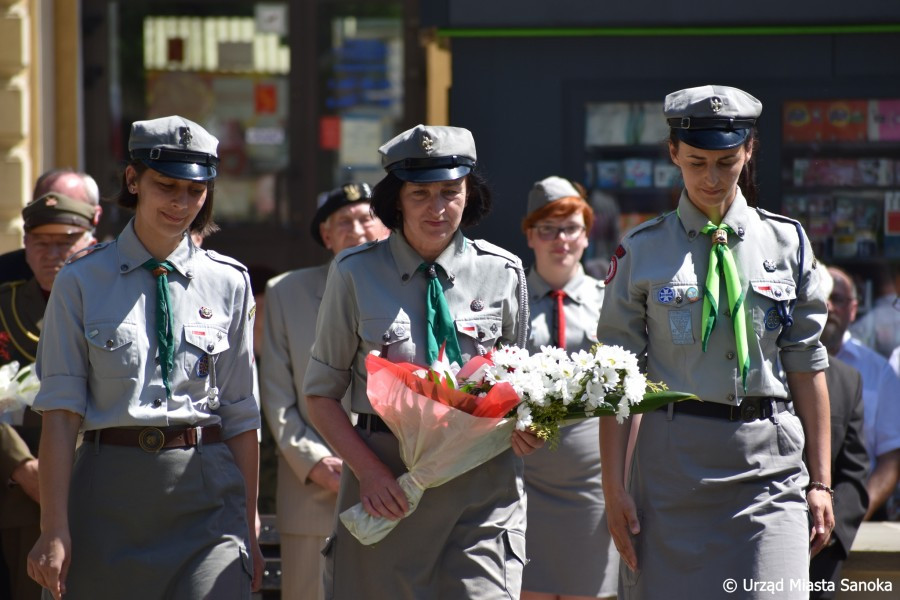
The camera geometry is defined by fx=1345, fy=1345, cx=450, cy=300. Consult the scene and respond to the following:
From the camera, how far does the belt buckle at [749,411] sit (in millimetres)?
3936

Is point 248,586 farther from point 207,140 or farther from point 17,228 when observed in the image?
point 17,228

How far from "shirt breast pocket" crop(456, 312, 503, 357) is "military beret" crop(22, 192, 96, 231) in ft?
6.75

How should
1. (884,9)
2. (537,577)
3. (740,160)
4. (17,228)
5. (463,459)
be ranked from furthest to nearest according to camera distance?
1. (17,228)
2. (884,9)
3. (537,577)
4. (740,160)
5. (463,459)

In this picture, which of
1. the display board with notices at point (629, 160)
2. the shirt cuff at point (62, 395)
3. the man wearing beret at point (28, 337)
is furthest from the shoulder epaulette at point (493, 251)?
the display board with notices at point (629, 160)

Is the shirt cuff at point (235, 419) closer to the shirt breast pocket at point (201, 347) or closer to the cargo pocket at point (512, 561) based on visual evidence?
the shirt breast pocket at point (201, 347)

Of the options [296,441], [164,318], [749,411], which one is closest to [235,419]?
[164,318]

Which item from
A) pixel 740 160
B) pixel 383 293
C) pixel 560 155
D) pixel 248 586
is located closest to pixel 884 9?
pixel 560 155

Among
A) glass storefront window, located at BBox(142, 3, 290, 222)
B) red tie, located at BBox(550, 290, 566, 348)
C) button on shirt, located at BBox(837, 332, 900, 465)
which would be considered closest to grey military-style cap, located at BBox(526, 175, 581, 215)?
red tie, located at BBox(550, 290, 566, 348)

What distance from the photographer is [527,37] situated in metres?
7.25

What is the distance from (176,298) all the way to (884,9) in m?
4.76

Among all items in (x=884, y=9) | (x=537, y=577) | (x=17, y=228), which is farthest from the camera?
(x=17, y=228)

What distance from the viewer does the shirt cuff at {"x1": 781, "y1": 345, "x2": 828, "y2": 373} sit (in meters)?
4.00

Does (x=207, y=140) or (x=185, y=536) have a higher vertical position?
(x=207, y=140)

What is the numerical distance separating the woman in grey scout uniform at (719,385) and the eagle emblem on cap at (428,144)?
26.7 inches
